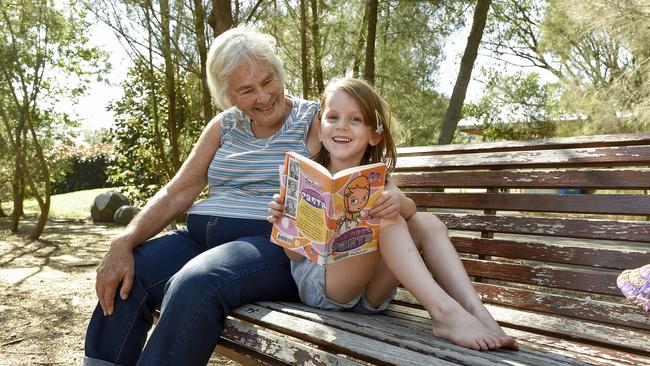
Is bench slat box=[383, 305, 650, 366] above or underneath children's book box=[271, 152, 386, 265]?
underneath

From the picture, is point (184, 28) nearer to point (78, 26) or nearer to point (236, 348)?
point (78, 26)

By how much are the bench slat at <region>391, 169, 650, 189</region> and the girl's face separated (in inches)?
27.3

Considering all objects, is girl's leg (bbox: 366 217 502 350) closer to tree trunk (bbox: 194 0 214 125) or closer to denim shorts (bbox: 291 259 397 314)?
denim shorts (bbox: 291 259 397 314)

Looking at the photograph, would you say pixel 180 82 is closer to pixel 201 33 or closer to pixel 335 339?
pixel 201 33

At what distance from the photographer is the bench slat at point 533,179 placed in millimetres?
2121

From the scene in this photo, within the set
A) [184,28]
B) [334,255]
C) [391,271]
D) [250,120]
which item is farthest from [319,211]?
[184,28]

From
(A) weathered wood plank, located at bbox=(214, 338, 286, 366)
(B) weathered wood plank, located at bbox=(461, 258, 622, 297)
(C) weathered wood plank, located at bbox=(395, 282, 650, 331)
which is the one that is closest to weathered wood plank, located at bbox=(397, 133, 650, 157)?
(B) weathered wood plank, located at bbox=(461, 258, 622, 297)

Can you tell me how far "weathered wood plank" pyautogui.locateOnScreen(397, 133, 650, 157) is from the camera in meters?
2.21

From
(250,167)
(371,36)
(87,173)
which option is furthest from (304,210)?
(87,173)

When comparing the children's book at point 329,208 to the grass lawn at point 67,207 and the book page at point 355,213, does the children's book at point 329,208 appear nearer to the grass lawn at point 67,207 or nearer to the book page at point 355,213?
the book page at point 355,213

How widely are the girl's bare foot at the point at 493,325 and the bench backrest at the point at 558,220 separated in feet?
1.27

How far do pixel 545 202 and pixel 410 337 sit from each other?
0.94 meters

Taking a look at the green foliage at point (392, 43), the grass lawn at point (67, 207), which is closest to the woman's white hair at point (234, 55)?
the green foliage at point (392, 43)

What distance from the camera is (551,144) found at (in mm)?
2402
